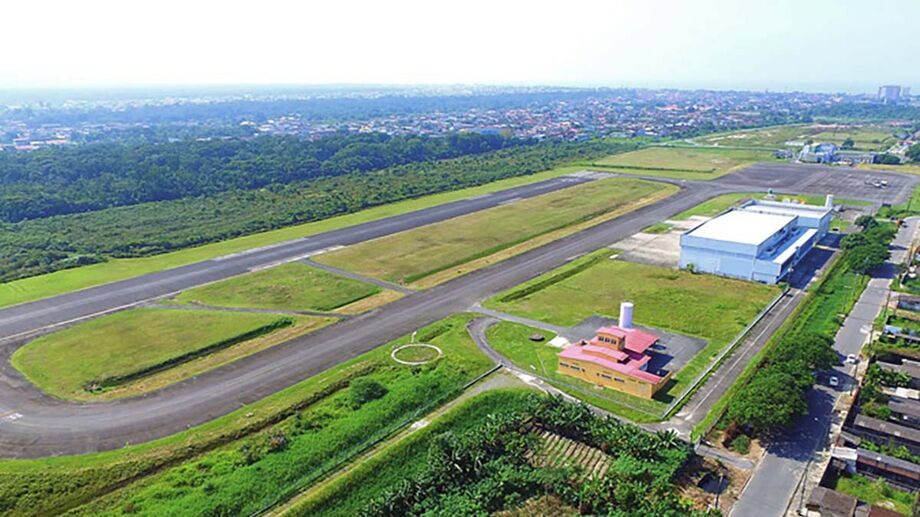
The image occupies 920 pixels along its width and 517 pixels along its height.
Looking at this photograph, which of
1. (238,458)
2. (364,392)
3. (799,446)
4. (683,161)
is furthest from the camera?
(683,161)

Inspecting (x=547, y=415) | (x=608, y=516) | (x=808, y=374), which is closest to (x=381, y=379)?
(x=547, y=415)

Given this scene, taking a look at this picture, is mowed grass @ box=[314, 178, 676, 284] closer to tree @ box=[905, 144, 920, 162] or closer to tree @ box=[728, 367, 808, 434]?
tree @ box=[728, 367, 808, 434]

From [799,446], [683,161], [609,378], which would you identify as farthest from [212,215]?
[683,161]

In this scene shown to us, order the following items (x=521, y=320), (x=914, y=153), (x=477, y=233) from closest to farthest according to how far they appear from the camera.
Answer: (x=521, y=320)
(x=477, y=233)
(x=914, y=153)

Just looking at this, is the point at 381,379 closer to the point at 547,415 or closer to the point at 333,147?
the point at 547,415

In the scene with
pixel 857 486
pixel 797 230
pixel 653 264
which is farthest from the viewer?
pixel 797 230

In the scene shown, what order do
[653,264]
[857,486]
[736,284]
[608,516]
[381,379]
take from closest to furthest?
[608,516] < [857,486] < [381,379] < [736,284] < [653,264]

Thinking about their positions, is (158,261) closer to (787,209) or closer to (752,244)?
(752,244)
